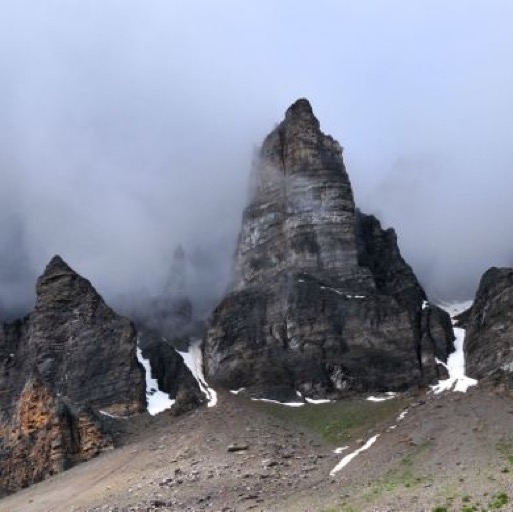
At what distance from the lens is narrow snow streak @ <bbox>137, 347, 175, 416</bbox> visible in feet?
412

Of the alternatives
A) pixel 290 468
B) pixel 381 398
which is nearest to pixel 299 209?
pixel 381 398

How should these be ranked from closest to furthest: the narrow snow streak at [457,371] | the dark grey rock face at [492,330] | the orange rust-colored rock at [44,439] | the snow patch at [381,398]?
the orange rust-colored rock at [44,439], the narrow snow streak at [457,371], the dark grey rock face at [492,330], the snow patch at [381,398]

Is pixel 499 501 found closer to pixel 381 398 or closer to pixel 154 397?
pixel 381 398

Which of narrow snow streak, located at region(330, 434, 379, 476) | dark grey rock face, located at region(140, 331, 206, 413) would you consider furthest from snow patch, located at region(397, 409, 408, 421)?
dark grey rock face, located at region(140, 331, 206, 413)

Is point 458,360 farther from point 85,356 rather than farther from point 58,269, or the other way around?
point 58,269

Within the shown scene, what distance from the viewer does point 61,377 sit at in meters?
133

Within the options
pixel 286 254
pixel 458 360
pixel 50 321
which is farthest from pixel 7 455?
pixel 458 360

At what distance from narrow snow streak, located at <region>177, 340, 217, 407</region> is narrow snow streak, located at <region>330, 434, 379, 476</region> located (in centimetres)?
3423

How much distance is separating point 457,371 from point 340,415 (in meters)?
22.6

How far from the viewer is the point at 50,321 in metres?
141

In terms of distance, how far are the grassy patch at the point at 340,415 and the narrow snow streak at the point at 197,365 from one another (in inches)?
398

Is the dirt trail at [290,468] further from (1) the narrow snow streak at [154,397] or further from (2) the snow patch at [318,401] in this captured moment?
(1) the narrow snow streak at [154,397]

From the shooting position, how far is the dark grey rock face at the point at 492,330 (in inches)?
4422

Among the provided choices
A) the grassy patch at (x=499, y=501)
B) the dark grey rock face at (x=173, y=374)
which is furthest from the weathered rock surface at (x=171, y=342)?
the grassy patch at (x=499, y=501)
